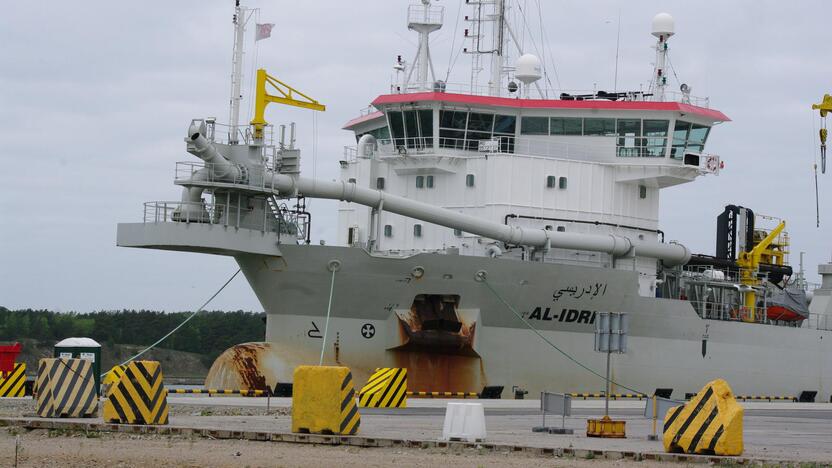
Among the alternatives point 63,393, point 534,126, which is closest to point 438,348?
point 534,126

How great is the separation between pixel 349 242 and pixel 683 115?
937 centimetres

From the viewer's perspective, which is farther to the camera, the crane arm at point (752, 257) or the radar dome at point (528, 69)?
the crane arm at point (752, 257)

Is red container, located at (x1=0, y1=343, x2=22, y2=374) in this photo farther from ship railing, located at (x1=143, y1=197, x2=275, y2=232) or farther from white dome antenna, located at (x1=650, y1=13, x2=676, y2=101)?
white dome antenna, located at (x1=650, y1=13, x2=676, y2=101)

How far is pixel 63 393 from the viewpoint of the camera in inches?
750

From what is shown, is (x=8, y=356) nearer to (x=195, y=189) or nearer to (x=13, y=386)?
(x=13, y=386)

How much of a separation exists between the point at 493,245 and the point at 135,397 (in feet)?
48.3

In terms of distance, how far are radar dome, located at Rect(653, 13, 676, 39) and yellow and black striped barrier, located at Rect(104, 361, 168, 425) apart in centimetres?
2207

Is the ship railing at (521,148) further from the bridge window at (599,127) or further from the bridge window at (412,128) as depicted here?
the bridge window at (599,127)

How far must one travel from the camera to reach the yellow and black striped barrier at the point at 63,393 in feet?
62.4

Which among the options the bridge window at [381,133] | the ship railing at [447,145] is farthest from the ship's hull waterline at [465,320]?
the bridge window at [381,133]

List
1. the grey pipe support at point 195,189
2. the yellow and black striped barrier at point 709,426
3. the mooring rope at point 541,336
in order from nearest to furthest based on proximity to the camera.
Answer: the yellow and black striped barrier at point 709,426 < the grey pipe support at point 195,189 < the mooring rope at point 541,336

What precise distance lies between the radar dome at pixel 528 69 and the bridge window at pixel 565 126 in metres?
1.48

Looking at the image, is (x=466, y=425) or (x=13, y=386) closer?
(x=466, y=425)

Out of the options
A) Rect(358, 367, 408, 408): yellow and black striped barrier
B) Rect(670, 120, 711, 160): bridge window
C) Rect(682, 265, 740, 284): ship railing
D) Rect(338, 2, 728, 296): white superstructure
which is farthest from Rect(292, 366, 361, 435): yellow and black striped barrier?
Rect(682, 265, 740, 284): ship railing
